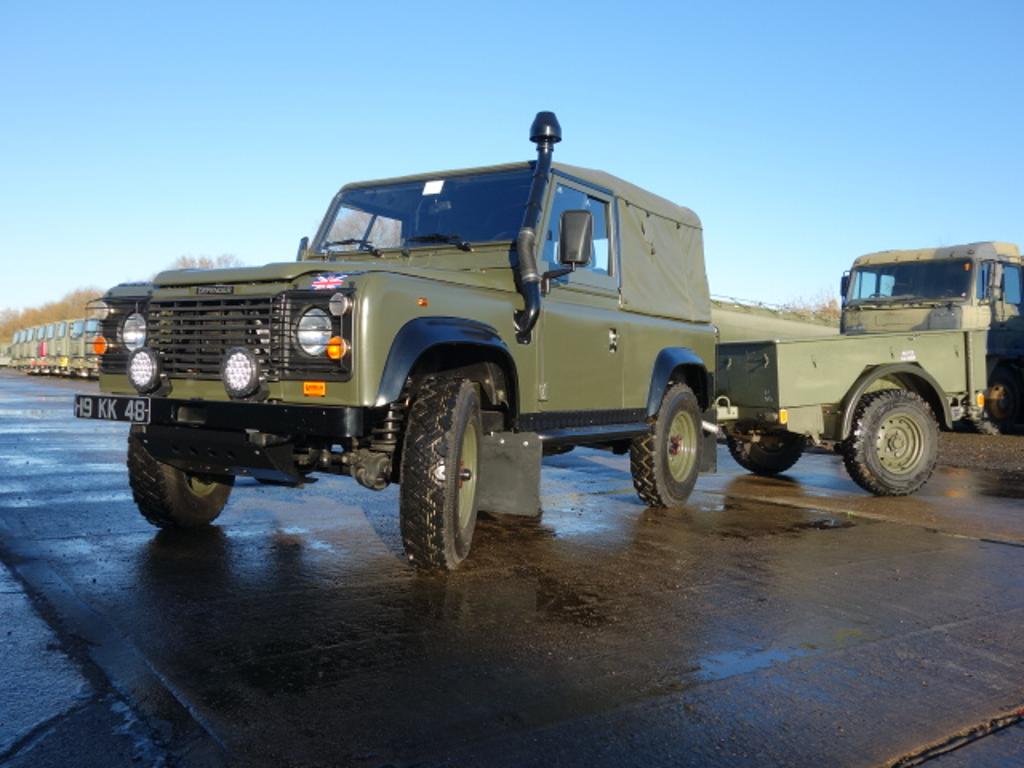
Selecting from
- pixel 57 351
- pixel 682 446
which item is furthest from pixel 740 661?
pixel 57 351

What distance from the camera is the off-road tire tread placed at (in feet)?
33.2

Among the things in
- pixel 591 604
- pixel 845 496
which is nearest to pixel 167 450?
pixel 591 604

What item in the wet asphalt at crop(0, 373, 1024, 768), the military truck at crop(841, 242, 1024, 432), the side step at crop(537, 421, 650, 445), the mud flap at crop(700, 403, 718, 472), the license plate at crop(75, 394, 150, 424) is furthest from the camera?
the military truck at crop(841, 242, 1024, 432)

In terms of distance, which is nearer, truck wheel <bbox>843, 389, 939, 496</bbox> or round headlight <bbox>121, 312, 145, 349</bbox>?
round headlight <bbox>121, 312, 145, 349</bbox>

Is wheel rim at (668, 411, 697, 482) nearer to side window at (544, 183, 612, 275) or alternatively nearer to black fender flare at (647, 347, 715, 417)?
black fender flare at (647, 347, 715, 417)

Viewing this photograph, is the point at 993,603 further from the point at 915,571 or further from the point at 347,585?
the point at 347,585

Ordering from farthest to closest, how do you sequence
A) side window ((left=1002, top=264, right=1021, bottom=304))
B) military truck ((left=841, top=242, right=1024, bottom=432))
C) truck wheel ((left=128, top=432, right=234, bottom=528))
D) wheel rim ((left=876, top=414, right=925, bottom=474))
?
side window ((left=1002, top=264, right=1021, bottom=304)) < military truck ((left=841, top=242, right=1024, bottom=432)) < wheel rim ((left=876, top=414, right=925, bottom=474)) < truck wheel ((left=128, top=432, right=234, bottom=528))

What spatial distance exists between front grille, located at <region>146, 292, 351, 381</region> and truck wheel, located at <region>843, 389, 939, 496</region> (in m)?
5.61

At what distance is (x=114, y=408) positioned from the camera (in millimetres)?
5121

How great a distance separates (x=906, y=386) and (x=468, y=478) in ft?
19.2

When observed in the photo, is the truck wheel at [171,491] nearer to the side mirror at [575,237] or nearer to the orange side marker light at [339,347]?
the orange side marker light at [339,347]

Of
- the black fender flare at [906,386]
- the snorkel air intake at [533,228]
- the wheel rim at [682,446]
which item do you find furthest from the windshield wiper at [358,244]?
the black fender flare at [906,386]

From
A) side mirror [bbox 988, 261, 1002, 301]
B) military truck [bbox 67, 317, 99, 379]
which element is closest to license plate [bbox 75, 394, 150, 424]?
side mirror [bbox 988, 261, 1002, 301]

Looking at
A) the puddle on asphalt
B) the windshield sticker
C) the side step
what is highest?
the windshield sticker
